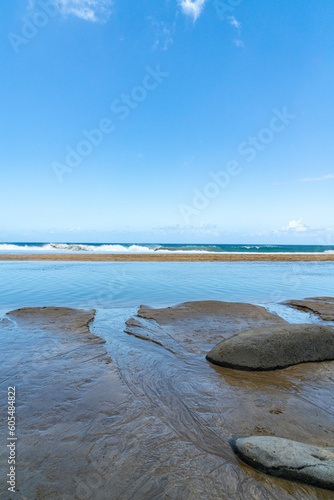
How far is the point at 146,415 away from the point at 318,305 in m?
8.22

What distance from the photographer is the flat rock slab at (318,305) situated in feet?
27.5

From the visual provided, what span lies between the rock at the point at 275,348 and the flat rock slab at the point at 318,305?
3.01m

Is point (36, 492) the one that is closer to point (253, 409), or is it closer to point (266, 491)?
point (266, 491)

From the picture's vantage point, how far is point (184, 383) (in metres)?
4.21

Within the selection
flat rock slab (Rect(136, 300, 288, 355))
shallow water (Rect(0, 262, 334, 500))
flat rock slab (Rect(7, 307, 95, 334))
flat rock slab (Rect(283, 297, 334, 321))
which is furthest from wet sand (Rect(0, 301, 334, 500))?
flat rock slab (Rect(283, 297, 334, 321))

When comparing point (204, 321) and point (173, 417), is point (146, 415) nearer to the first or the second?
point (173, 417)

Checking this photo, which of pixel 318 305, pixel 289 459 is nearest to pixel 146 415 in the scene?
pixel 289 459

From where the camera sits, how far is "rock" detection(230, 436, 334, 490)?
239cm

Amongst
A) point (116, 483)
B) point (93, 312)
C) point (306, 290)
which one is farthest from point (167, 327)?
point (306, 290)

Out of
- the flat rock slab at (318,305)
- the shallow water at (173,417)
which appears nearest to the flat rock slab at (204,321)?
the shallow water at (173,417)

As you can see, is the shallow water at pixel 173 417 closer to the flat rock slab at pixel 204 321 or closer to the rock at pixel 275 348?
the rock at pixel 275 348

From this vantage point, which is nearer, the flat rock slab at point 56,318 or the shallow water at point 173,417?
the shallow water at point 173,417

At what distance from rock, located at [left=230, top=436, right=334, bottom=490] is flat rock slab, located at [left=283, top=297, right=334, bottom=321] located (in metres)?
6.25

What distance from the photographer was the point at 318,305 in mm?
9484
